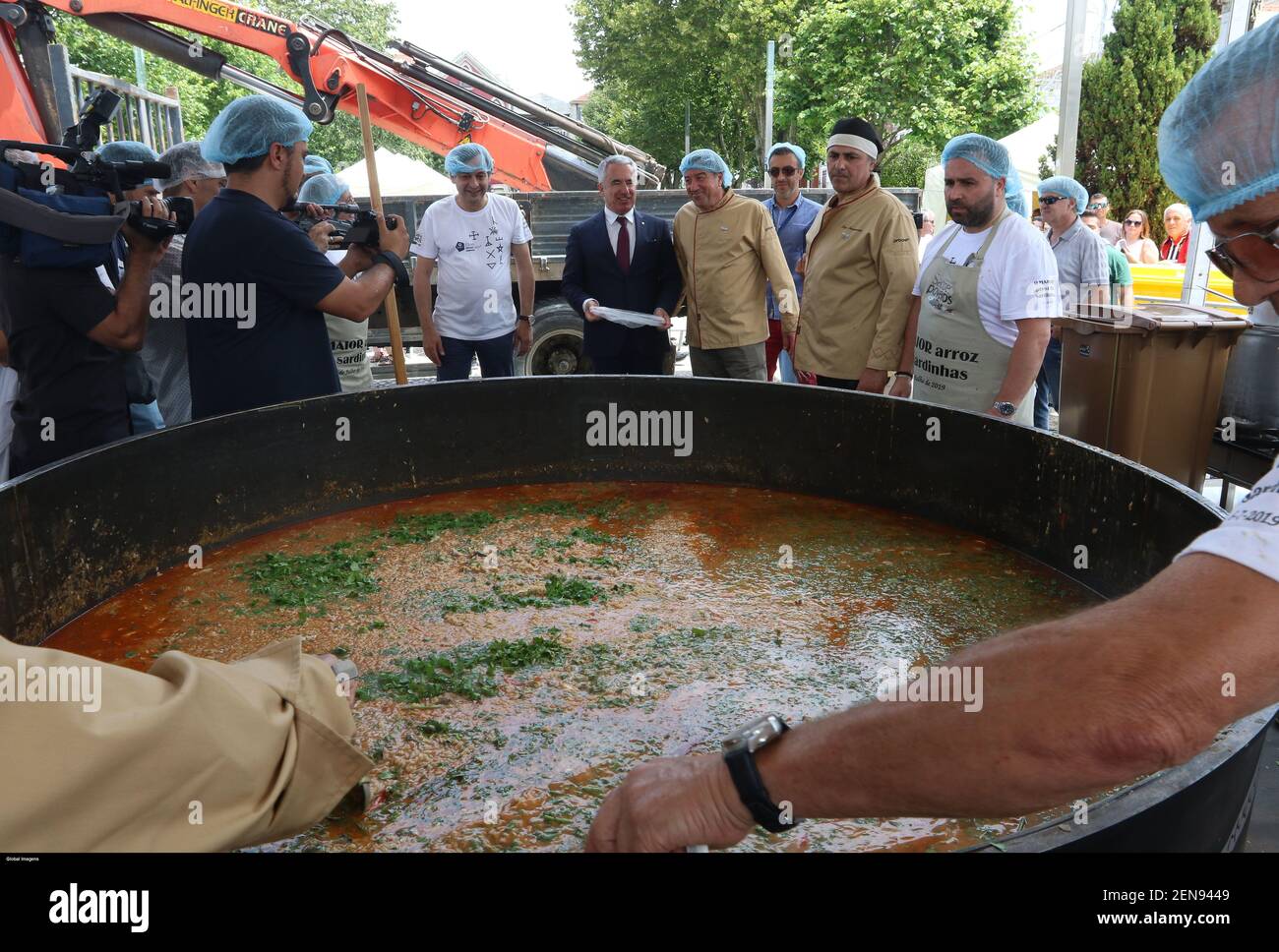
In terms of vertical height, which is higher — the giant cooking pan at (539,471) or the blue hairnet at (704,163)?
the blue hairnet at (704,163)

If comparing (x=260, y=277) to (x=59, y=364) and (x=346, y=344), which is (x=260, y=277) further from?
(x=346, y=344)

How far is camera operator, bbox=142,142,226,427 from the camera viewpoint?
473cm

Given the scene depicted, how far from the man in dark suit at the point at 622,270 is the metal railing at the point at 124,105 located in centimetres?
364

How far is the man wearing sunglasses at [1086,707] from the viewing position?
88 cm

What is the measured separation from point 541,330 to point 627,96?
29.4 metres

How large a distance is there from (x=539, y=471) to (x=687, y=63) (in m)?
31.1

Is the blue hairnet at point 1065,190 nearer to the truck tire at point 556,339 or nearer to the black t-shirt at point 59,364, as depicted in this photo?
the truck tire at point 556,339

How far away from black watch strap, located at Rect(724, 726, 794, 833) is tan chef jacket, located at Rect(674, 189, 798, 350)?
474cm

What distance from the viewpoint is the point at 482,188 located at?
605 centimetres

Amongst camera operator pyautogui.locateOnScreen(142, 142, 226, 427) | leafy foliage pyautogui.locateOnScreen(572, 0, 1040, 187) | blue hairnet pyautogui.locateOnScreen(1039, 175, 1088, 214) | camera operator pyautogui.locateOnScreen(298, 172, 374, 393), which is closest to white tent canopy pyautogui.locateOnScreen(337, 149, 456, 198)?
camera operator pyautogui.locateOnScreen(298, 172, 374, 393)

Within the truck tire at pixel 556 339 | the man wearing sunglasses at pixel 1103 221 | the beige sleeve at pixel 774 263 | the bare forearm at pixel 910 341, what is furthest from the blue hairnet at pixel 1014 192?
the man wearing sunglasses at pixel 1103 221

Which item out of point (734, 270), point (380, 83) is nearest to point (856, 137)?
point (734, 270)

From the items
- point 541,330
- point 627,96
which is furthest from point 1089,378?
point 627,96

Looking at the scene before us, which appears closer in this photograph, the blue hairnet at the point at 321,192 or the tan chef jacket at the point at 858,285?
the tan chef jacket at the point at 858,285
